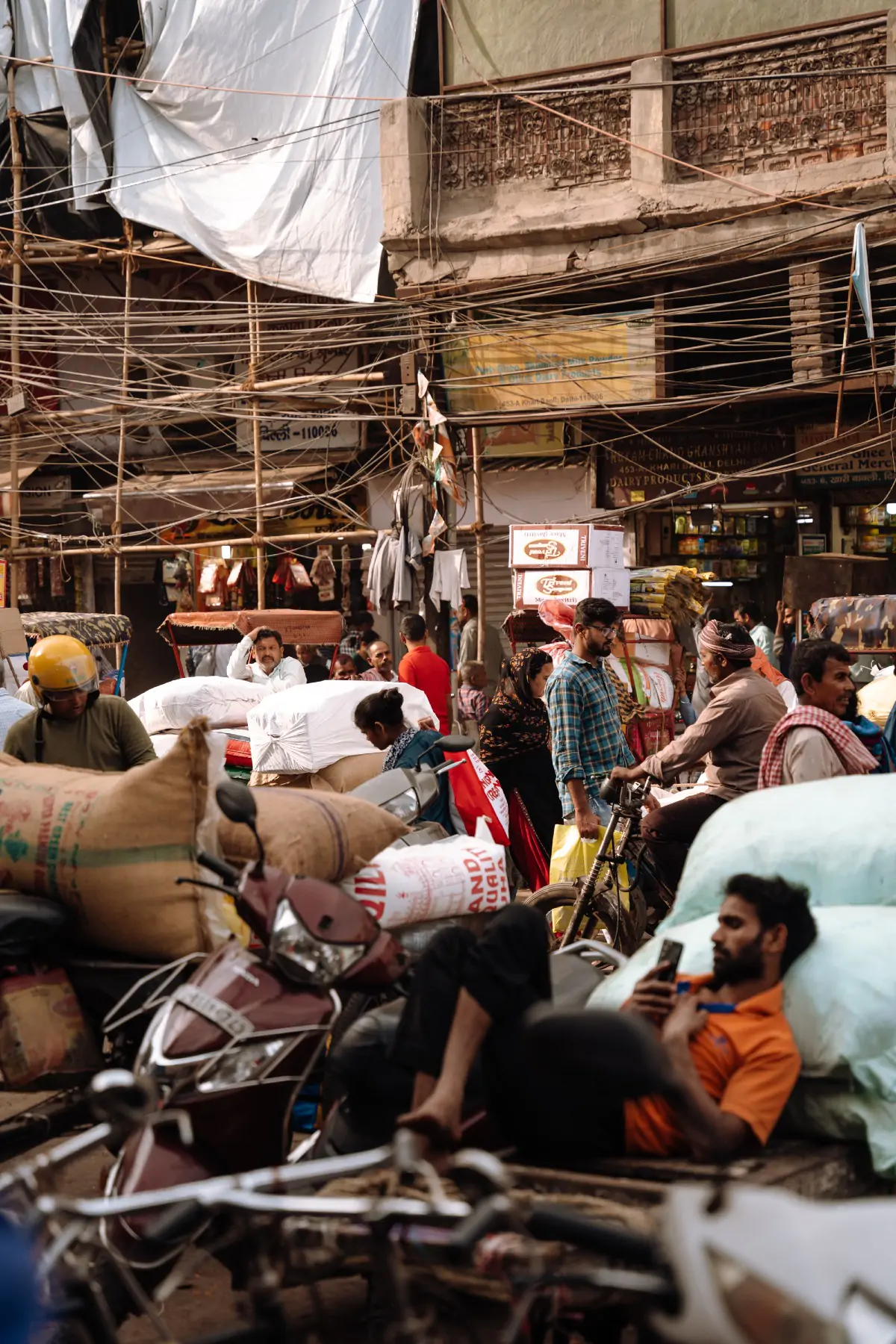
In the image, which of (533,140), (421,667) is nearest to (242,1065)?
(421,667)

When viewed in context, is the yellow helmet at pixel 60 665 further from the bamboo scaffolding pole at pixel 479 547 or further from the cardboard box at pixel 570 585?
the bamboo scaffolding pole at pixel 479 547

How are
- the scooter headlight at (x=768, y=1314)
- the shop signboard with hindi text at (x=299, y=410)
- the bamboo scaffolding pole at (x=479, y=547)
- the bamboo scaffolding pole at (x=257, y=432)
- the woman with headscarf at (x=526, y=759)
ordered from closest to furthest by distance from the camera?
the scooter headlight at (x=768, y=1314)
the woman with headscarf at (x=526, y=759)
the bamboo scaffolding pole at (x=479, y=547)
the bamboo scaffolding pole at (x=257, y=432)
the shop signboard with hindi text at (x=299, y=410)

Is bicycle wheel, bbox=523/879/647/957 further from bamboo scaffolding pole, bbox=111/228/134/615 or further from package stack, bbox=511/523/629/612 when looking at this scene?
bamboo scaffolding pole, bbox=111/228/134/615

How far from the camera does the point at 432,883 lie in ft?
16.1

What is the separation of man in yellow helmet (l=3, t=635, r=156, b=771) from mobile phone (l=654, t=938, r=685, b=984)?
294 cm

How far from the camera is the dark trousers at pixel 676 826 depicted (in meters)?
6.82

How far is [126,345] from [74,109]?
3566 mm

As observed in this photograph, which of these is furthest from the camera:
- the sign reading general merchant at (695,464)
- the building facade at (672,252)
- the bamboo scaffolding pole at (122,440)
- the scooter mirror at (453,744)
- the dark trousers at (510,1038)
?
the bamboo scaffolding pole at (122,440)

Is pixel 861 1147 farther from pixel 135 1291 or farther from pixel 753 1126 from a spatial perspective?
pixel 135 1291

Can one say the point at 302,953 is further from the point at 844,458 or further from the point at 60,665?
the point at 844,458

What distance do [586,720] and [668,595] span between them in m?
3.52

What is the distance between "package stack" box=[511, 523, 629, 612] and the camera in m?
10.2

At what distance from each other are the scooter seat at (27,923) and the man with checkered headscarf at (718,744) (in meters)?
3.26

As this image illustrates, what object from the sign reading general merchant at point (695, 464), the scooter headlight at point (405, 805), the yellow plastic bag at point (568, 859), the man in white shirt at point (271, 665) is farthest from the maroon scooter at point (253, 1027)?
the sign reading general merchant at point (695, 464)
